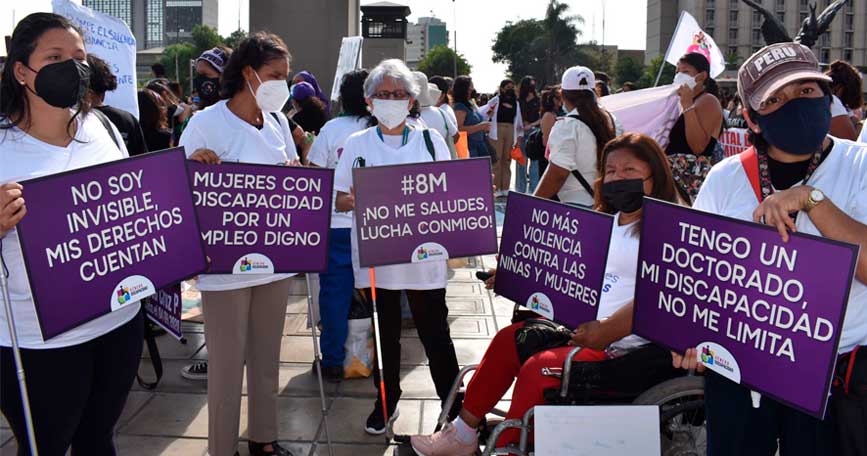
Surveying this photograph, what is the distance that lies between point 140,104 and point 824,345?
5632 millimetres

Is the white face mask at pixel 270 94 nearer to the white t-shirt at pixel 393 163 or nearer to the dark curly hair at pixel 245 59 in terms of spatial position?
the dark curly hair at pixel 245 59

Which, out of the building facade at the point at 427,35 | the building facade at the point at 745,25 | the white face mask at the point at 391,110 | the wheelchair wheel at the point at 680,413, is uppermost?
the building facade at the point at 427,35

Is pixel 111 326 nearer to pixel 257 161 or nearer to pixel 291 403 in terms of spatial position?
pixel 257 161

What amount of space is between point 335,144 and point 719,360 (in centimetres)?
313

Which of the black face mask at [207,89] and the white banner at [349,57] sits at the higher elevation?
the white banner at [349,57]

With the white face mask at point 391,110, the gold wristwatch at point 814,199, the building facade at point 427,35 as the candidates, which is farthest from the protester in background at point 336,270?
the building facade at point 427,35

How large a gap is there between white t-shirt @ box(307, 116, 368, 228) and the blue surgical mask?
311 cm

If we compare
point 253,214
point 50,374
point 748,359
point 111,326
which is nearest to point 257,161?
point 253,214

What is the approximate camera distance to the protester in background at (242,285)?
138 inches

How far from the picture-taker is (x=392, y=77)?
4023 millimetres

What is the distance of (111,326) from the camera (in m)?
2.66

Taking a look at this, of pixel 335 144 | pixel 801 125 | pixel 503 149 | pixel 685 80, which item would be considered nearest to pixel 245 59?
pixel 335 144

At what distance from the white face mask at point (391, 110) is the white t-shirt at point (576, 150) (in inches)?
50.0

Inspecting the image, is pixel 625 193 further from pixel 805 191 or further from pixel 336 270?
pixel 336 270
